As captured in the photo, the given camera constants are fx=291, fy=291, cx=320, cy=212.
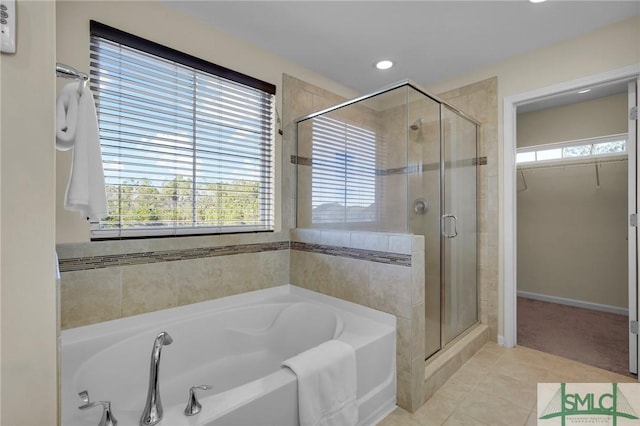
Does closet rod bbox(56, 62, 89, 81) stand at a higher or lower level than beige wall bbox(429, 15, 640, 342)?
lower

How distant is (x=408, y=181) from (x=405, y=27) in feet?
3.68

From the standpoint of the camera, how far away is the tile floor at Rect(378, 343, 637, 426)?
5.32 feet

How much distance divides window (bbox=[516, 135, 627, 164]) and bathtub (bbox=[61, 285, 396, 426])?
344 cm

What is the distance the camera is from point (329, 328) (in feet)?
6.35

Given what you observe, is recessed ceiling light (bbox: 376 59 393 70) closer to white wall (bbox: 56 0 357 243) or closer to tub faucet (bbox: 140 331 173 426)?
white wall (bbox: 56 0 357 243)

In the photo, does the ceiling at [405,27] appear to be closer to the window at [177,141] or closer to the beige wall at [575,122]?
the window at [177,141]

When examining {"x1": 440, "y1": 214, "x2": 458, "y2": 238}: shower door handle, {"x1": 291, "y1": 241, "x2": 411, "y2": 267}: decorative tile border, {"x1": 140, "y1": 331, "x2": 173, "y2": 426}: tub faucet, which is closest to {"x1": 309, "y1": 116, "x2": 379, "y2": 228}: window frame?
{"x1": 291, "y1": 241, "x2": 411, "y2": 267}: decorative tile border

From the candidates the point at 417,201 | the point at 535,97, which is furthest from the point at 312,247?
the point at 535,97

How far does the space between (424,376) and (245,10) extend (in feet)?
8.57

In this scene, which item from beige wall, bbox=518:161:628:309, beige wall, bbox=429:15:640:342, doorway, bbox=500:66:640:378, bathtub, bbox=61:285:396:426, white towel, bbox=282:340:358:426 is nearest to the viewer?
bathtub, bbox=61:285:396:426

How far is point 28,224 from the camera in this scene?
0.56 meters

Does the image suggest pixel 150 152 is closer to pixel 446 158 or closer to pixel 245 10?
pixel 245 10

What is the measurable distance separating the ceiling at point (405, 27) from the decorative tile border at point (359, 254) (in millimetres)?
1594

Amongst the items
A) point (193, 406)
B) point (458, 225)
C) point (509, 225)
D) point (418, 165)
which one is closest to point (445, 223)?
point (458, 225)
